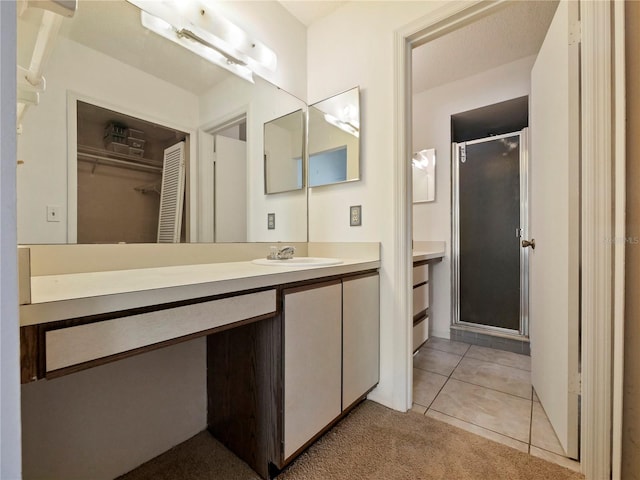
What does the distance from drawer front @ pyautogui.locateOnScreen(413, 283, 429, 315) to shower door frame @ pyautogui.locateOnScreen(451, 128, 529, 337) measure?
480mm

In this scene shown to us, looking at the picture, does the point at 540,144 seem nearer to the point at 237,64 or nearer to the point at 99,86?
the point at 237,64

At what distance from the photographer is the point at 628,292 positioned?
0.99 metres

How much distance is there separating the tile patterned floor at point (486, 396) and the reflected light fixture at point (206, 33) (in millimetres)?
2113

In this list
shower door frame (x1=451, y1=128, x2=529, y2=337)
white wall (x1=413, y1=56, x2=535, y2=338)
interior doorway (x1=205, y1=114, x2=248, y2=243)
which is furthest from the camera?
white wall (x1=413, y1=56, x2=535, y2=338)

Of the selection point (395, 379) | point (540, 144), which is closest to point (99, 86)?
point (395, 379)

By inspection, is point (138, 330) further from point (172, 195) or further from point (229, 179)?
point (229, 179)

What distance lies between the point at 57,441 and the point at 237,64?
69.9 inches

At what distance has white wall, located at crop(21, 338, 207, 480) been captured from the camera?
0.91m

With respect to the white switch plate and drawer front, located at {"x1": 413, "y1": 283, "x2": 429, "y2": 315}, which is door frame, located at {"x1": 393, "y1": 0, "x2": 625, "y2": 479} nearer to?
drawer front, located at {"x1": 413, "y1": 283, "x2": 429, "y2": 315}

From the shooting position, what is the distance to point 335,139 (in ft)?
5.83

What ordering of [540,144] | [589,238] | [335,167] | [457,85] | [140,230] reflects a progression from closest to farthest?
[589,238], [140,230], [540,144], [335,167], [457,85]

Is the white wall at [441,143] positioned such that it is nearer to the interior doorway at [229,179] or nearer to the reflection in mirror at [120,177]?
the interior doorway at [229,179]

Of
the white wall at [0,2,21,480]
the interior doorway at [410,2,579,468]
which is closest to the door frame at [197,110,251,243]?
the white wall at [0,2,21,480]

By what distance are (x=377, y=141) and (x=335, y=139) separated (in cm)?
32
